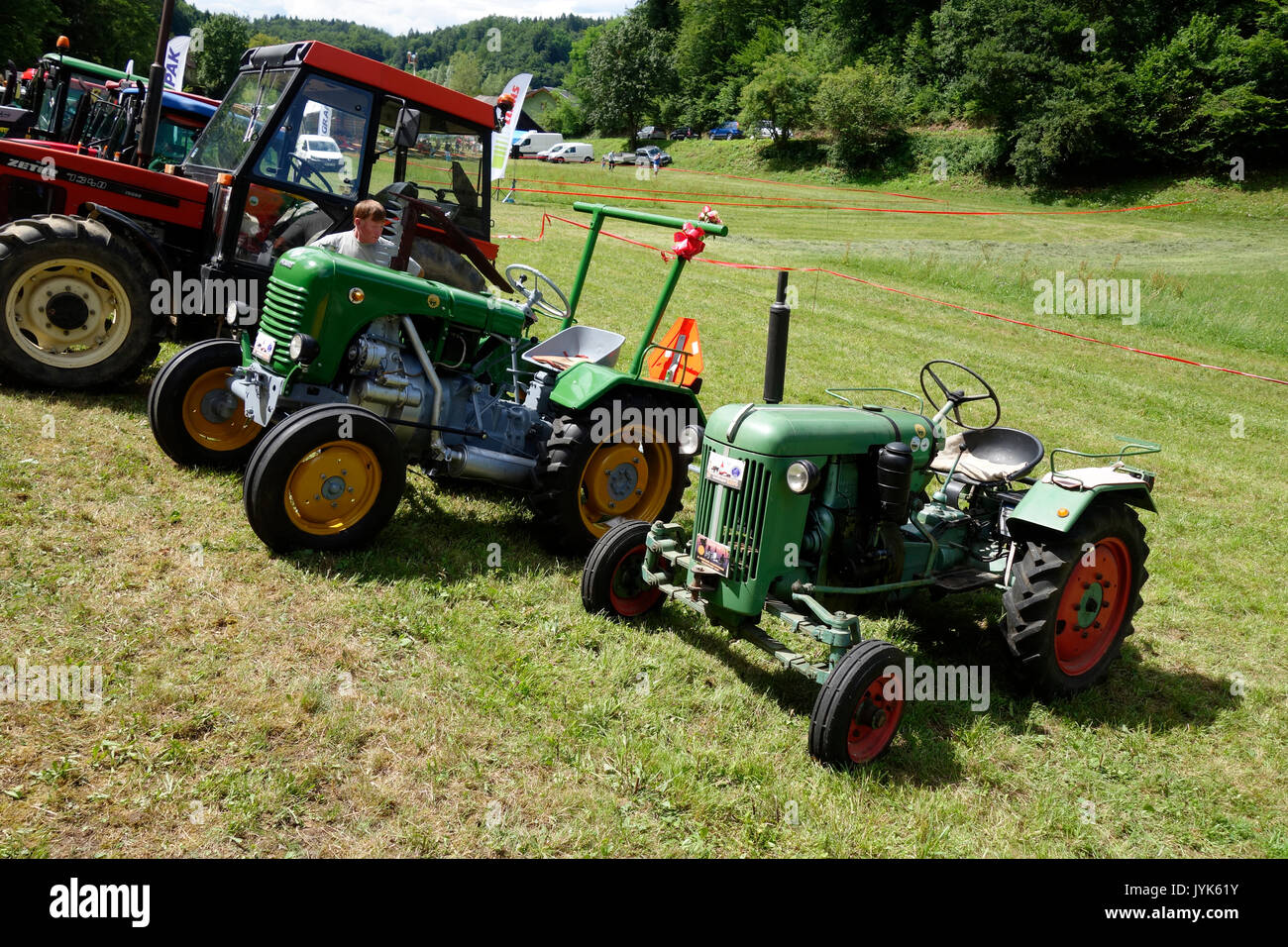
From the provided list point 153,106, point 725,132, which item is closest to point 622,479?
point 153,106

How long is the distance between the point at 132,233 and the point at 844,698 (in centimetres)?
576

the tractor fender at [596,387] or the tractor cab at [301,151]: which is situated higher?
the tractor cab at [301,151]

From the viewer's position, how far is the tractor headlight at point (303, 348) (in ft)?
14.1

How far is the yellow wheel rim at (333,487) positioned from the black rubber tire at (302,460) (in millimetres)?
23

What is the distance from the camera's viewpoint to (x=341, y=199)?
636cm

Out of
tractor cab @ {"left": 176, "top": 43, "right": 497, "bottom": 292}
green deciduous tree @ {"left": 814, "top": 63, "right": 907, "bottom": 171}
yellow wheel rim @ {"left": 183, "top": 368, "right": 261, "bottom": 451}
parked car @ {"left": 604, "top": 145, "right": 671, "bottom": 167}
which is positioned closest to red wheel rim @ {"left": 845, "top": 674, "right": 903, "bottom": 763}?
yellow wheel rim @ {"left": 183, "top": 368, "right": 261, "bottom": 451}

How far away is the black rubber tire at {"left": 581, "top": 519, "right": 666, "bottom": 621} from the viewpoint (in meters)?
4.13

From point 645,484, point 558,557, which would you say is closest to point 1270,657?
point 645,484

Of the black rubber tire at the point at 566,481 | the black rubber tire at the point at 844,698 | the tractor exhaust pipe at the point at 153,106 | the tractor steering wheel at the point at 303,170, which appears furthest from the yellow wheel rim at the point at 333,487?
the tractor exhaust pipe at the point at 153,106

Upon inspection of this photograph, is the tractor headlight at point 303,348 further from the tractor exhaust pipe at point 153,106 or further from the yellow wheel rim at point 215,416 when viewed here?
the tractor exhaust pipe at point 153,106

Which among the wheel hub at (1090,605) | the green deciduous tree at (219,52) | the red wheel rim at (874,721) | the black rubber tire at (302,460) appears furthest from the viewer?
the green deciduous tree at (219,52)

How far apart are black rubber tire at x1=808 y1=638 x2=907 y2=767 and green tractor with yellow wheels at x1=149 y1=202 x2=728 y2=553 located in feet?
4.61
